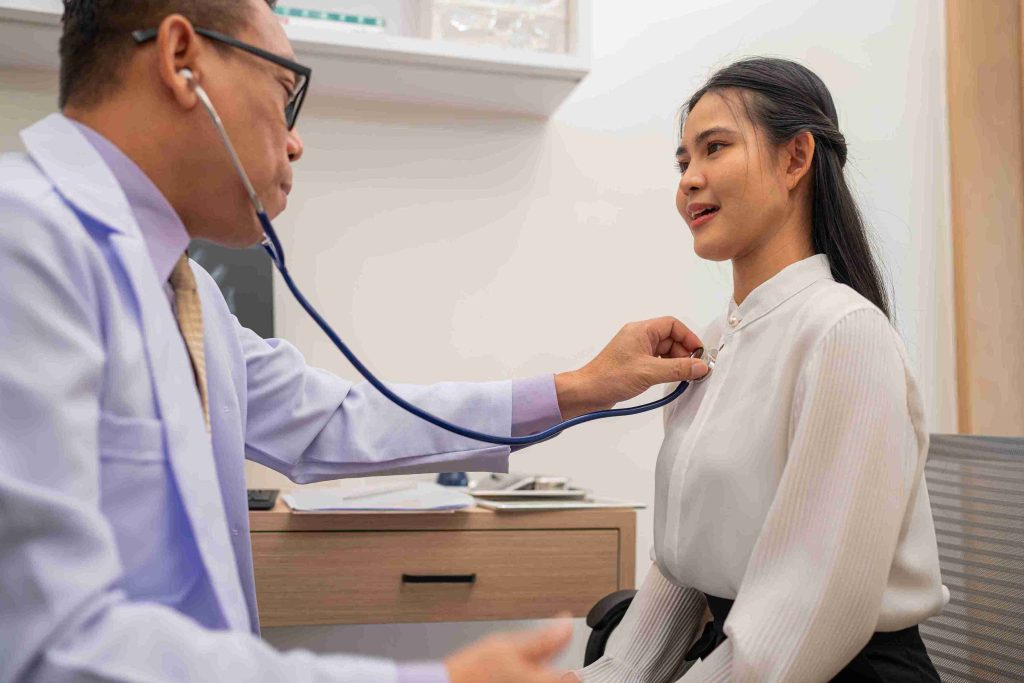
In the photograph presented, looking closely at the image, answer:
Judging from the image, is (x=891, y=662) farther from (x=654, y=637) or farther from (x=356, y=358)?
(x=356, y=358)

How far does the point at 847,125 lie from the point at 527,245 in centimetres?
98

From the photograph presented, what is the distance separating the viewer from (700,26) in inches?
99.0

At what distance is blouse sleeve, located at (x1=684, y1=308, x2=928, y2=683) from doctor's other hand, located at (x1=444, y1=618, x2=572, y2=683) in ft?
1.21

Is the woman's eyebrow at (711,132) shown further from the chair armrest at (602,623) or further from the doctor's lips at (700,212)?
the chair armrest at (602,623)

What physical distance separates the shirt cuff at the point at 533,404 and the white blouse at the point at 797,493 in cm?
20

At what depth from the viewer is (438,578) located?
71.0 inches

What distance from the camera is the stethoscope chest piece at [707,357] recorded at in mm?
1241

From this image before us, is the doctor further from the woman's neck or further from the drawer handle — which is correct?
the drawer handle

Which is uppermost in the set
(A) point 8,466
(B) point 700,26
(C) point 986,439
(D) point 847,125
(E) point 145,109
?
(B) point 700,26

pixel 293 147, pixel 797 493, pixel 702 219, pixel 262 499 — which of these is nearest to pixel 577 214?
pixel 262 499

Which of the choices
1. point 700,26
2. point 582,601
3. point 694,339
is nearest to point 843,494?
point 694,339

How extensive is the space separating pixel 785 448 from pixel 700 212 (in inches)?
14.2

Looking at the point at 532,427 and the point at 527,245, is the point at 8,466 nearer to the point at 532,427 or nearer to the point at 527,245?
the point at 532,427

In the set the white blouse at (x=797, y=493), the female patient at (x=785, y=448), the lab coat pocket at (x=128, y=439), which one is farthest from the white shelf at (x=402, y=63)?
the lab coat pocket at (x=128, y=439)
